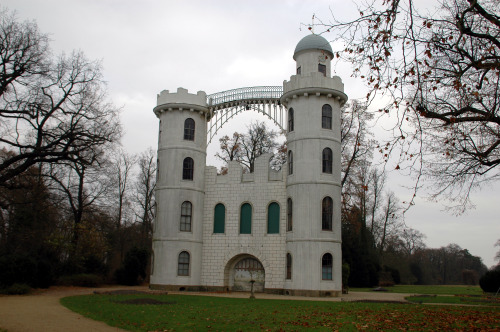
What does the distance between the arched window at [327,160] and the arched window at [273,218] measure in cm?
386

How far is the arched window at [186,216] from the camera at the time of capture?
31672 mm

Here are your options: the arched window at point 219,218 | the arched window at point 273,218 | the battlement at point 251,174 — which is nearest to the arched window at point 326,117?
the battlement at point 251,174

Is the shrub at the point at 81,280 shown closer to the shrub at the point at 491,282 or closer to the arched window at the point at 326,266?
the arched window at the point at 326,266

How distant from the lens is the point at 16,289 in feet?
81.6

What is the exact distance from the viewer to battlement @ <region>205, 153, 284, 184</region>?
30.9 m

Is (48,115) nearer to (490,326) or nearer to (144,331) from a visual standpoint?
(144,331)

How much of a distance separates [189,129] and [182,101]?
1965mm

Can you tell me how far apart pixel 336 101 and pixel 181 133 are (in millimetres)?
10573

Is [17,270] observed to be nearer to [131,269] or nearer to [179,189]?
[179,189]

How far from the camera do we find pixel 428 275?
2598 inches

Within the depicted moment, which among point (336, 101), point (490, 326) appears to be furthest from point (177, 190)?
point (490, 326)

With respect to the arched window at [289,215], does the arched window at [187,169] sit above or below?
above

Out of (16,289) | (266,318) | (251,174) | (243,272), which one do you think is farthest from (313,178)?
(16,289)

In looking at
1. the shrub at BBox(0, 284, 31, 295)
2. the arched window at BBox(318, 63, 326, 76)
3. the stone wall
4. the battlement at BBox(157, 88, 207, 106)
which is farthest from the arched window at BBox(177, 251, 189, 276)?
the arched window at BBox(318, 63, 326, 76)
